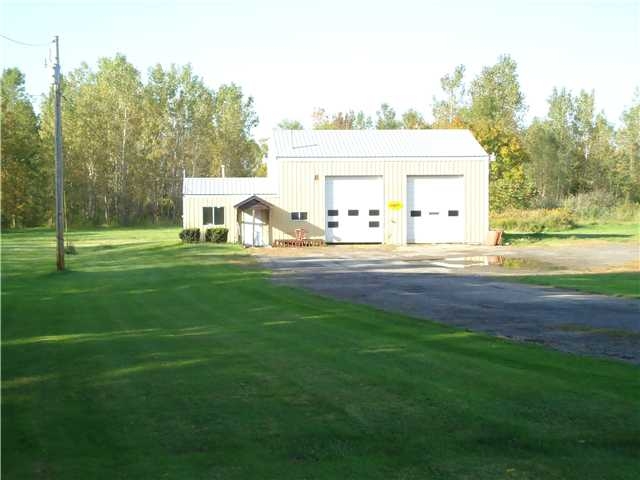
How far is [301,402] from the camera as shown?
7457mm

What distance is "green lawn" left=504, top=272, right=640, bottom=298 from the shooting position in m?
17.3

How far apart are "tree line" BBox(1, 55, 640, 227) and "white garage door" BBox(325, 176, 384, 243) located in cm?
2582

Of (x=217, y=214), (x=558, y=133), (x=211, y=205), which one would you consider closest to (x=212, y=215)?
(x=217, y=214)

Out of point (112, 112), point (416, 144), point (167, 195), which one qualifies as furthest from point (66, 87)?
point (416, 144)

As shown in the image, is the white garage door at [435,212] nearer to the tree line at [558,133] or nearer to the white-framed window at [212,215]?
the white-framed window at [212,215]

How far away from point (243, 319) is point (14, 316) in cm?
413

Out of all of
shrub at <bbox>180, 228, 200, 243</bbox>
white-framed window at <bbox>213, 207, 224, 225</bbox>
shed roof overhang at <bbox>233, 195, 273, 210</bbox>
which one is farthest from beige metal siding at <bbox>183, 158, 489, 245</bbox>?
shrub at <bbox>180, 228, 200, 243</bbox>

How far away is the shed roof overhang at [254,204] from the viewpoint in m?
39.6

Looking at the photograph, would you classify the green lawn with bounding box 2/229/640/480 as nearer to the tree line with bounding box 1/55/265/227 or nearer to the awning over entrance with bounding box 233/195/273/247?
the awning over entrance with bounding box 233/195/273/247

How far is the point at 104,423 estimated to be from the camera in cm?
680

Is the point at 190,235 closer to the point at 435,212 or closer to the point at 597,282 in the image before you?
the point at 435,212

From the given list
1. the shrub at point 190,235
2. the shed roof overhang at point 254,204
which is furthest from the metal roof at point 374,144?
the shrub at point 190,235

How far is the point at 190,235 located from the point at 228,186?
4.45 meters

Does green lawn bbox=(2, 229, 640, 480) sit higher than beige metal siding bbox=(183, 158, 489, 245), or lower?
lower
